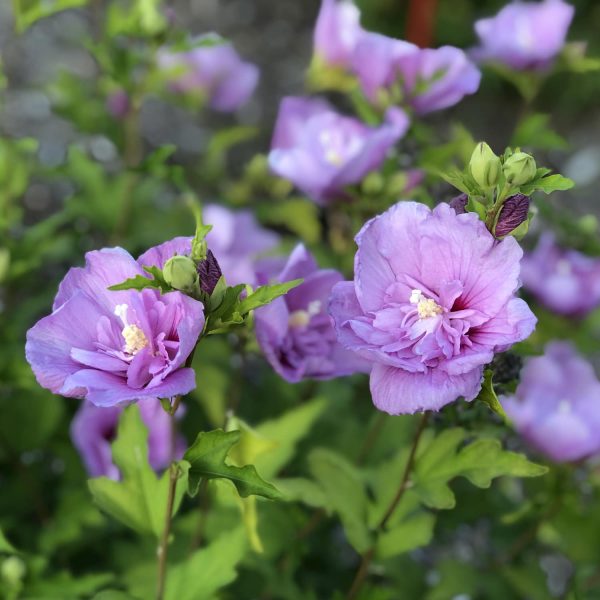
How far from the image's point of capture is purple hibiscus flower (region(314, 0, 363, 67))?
125 centimetres

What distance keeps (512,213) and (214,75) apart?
910 millimetres

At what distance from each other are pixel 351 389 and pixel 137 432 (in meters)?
0.65

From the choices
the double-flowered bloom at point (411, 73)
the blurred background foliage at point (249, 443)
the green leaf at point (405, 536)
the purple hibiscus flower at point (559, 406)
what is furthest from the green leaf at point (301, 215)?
the green leaf at point (405, 536)

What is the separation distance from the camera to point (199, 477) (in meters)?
0.74

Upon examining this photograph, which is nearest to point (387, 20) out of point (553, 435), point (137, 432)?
point (553, 435)

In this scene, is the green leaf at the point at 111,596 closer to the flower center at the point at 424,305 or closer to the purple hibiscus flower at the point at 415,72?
the flower center at the point at 424,305

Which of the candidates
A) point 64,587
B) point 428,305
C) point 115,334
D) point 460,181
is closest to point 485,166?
point 460,181

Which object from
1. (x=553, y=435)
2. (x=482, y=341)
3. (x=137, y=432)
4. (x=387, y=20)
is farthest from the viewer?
(x=387, y=20)

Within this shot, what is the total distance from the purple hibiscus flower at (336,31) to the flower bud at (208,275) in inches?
25.9

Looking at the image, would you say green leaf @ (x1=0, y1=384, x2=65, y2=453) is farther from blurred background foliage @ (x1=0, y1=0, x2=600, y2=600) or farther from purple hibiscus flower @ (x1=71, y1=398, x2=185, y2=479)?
purple hibiscus flower @ (x1=71, y1=398, x2=185, y2=479)

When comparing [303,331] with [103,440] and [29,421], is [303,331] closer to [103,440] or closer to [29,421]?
[103,440]

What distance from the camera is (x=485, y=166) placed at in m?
0.69

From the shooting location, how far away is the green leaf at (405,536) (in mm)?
943

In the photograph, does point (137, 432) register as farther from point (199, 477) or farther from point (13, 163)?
point (13, 163)
